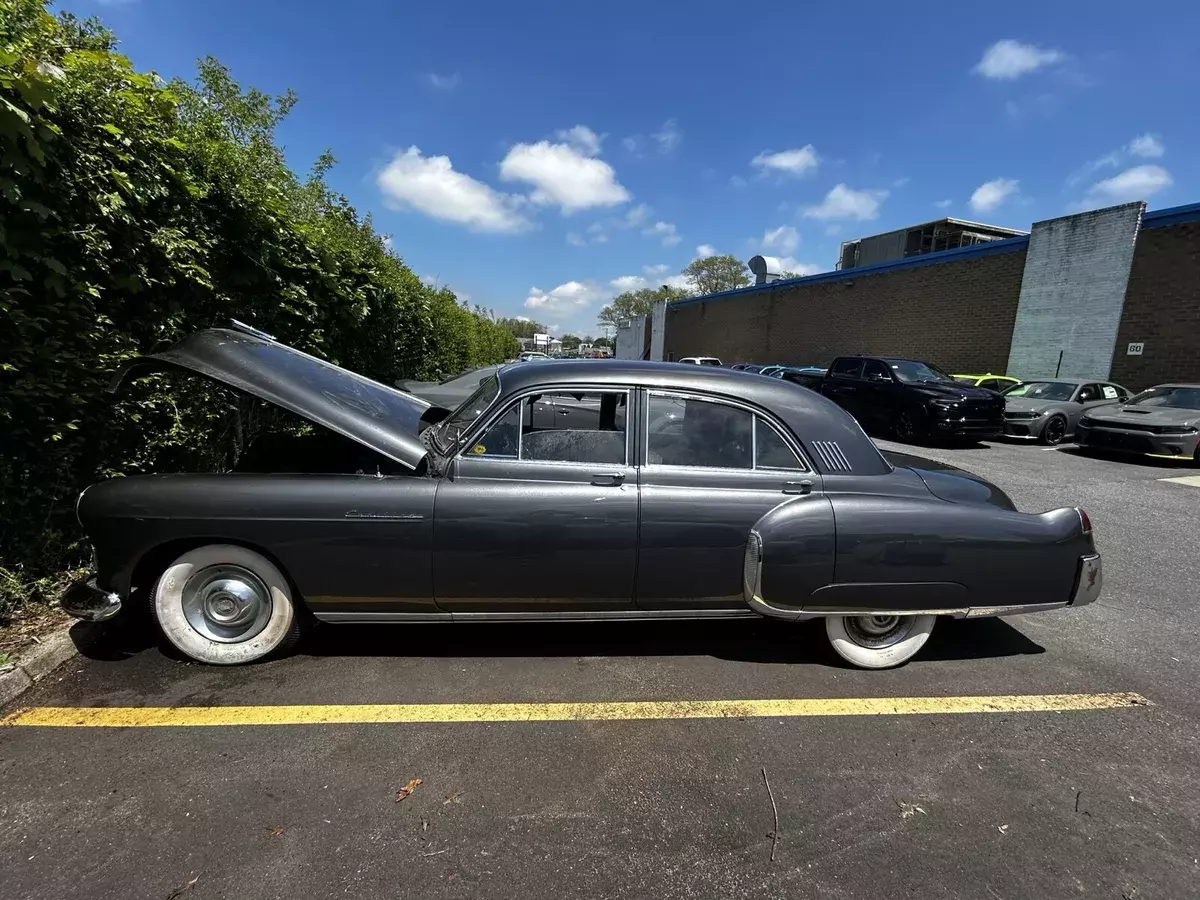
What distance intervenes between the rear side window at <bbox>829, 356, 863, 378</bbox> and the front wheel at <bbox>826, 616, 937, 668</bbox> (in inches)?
450

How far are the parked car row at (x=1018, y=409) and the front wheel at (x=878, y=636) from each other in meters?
6.69

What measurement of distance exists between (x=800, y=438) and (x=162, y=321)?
13.2 feet

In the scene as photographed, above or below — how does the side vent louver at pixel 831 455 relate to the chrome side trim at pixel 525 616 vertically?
above

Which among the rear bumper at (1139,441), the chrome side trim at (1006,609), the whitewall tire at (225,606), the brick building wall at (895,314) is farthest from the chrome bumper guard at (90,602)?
the brick building wall at (895,314)

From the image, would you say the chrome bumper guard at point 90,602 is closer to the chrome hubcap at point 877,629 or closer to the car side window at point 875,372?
the chrome hubcap at point 877,629

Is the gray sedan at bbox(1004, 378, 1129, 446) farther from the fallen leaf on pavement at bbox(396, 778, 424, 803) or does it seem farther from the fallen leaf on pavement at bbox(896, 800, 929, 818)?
the fallen leaf on pavement at bbox(396, 778, 424, 803)

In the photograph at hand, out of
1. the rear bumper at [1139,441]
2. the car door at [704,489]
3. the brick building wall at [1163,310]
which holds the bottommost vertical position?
the rear bumper at [1139,441]

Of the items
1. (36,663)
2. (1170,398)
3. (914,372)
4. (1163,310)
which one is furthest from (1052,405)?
(36,663)

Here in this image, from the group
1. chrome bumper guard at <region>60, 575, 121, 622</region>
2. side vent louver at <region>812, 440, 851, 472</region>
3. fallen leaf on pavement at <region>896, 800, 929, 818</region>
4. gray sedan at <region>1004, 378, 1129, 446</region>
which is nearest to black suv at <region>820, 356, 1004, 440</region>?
gray sedan at <region>1004, 378, 1129, 446</region>

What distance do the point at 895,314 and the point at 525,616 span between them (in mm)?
23527

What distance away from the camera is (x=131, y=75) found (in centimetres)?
341

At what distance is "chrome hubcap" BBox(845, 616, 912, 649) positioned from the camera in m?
3.09

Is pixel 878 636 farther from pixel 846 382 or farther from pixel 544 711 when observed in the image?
pixel 846 382

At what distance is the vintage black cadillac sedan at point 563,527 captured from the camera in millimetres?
2727
